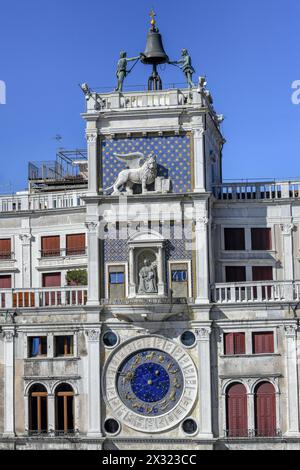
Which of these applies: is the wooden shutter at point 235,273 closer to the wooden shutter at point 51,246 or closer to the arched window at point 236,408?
the arched window at point 236,408

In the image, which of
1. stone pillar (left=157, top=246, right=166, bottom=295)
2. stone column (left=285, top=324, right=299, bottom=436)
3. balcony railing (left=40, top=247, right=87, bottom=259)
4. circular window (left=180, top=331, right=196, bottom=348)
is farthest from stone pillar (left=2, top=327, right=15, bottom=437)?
stone column (left=285, top=324, right=299, bottom=436)

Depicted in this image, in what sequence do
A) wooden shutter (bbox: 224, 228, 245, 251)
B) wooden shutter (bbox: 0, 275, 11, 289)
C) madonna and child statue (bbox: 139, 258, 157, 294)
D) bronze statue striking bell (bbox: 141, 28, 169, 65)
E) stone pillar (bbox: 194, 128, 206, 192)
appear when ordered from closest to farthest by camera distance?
madonna and child statue (bbox: 139, 258, 157, 294), stone pillar (bbox: 194, 128, 206, 192), wooden shutter (bbox: 224, 228, 245, 251), bronze statue striking bell (bbox: 141, 28, 169, 65), wooden shutter (bbox: 0, 275, 11, 289)

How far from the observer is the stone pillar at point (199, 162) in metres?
69.5

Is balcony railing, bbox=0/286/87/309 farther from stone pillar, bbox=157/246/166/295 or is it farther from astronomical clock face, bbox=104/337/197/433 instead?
stone pillar, bbox=157/246/166/295

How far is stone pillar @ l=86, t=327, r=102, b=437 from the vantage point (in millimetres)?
69062

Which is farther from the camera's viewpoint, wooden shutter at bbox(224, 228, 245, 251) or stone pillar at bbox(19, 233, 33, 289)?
stone pillar at bbox(19, 233, 33, 289)

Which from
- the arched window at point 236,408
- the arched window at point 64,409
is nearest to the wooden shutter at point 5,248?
the arched window at point 64,409

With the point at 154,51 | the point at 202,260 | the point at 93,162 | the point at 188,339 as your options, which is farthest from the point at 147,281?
the point at 154,51

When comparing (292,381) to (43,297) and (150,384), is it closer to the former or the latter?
(150,384)

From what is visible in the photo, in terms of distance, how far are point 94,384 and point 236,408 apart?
24.2 ft

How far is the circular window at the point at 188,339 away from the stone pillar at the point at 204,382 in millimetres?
436

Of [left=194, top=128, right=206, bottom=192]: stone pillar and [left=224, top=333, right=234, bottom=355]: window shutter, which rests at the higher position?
[left=194, top=128, right=206, bottom=192]: stone pillar

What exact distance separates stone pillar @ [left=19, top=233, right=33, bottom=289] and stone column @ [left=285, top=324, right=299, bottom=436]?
16.1 metres

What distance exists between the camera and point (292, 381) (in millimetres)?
67812
